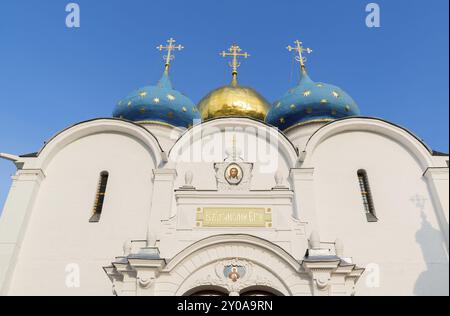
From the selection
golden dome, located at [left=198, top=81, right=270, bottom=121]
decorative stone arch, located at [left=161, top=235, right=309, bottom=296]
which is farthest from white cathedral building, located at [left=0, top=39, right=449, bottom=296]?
golden dome, located at [left=198, top=81, right=270, bottom=121]

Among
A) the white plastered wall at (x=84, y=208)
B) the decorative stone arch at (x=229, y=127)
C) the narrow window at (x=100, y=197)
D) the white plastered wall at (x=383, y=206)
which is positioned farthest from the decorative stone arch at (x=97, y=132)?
the white plastered wall at (x=383, y=206)

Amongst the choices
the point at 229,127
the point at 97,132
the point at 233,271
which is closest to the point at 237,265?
the point at 233,271

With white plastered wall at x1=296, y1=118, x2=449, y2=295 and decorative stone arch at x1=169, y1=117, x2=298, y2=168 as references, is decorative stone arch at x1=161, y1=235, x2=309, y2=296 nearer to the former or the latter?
white plastered wall at x1=296, y1=118, x2=449, y2=295

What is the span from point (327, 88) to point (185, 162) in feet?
20.0

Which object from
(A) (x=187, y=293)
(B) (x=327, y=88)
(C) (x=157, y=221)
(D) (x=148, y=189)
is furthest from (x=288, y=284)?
(B) (x=327, y=88)

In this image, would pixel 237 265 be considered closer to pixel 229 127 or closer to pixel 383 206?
pixel 383 206

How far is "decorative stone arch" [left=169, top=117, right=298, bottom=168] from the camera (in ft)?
36.2

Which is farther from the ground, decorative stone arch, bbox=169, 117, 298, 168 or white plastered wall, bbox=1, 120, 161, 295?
decorative stone arch, bbox=169, 117, 298, 168

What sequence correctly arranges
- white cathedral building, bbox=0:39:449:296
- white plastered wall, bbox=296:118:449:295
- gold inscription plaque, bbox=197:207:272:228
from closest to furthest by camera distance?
white cathedral building, bbox=0:39:449:296, gold inscription plaque, bbox=197:207:272:228, white plastered wall, bbox=296:118:449:295

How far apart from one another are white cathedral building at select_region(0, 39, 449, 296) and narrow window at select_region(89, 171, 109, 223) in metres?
0.03

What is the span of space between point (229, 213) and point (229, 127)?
404 centimetres

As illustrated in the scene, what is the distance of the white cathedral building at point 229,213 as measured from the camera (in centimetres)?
727

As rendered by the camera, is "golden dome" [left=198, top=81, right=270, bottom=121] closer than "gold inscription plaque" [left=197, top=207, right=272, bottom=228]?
No
